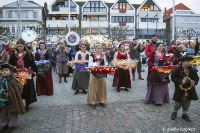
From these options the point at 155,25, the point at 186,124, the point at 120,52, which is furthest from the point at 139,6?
the point at 186,124

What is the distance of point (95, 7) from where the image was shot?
55.3 meters

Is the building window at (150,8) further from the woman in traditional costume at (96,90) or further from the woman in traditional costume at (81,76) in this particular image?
the woman in traditional costume at (96,90)

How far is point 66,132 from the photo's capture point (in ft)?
17.2

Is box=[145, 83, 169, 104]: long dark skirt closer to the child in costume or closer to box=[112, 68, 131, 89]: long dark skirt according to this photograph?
box=[112, 68, 131, 89]: long dark skirt

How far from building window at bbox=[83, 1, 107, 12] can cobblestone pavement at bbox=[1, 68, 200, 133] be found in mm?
48632

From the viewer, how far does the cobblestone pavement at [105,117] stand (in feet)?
17.8

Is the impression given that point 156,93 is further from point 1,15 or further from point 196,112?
point 1,15

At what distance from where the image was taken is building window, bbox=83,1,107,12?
2175 inches

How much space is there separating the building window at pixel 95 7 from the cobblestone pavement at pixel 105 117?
48.6m

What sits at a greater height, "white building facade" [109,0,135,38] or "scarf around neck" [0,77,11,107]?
"white building facade" [109,0,135,38]

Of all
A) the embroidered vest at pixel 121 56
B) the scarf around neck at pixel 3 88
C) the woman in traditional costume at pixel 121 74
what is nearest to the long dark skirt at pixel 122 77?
the woman in traditional costume at pixel 121 74

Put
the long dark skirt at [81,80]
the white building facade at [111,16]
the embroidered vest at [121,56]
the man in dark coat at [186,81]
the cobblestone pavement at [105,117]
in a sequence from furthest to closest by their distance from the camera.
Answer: the white building facade at [111,16], the embroidered vest at [121,56], the long dark skirt at [81,80], the man in dark coat at [186,81], the cobblestone pavement at [105,117]

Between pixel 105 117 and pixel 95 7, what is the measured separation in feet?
A: 168

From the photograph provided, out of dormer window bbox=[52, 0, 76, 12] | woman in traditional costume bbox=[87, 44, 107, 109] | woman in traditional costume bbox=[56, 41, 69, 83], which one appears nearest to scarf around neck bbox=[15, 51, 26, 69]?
woman in traditional costume bbox=[87, 44, 107, 109]
